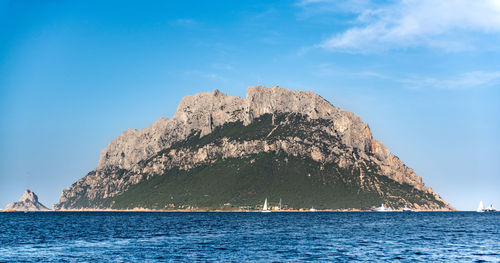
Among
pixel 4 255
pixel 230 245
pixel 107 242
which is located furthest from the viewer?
pixel 107 242

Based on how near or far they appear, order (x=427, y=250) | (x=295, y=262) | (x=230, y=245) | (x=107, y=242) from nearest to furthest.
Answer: (x=295, y=262), (x=427, y=250), (x=230, y=245), (x=107, y=242)

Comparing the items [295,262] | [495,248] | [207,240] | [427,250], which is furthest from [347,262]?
[207,240]

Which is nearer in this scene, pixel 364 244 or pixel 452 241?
pixel 364 244

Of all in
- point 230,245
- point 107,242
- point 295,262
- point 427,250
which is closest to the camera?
point 295,262

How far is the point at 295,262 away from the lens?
7250 cm

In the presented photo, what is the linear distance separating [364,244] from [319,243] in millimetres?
8969

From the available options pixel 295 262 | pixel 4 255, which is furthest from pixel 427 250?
pixel 4 255

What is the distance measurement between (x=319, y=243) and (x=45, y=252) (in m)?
52.1

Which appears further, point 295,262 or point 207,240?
point 207,240

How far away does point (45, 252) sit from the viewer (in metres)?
85.8

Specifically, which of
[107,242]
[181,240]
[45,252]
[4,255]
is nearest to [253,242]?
[181,240]

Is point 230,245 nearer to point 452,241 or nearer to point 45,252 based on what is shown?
point 45,252

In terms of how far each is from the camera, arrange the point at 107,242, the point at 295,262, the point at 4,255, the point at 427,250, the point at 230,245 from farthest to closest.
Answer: the point at 107,242 < the point at 230,245 < the point at 427,250 < the point at 4,255 < the point at 295,262

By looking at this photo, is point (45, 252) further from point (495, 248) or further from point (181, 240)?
point (495, 248)
